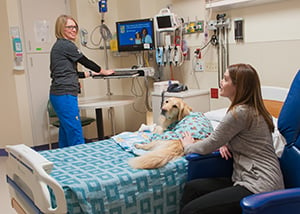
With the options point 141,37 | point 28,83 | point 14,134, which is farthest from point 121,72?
point 14,134

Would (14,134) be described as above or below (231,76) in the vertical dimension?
below

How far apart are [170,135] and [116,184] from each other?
0.62m

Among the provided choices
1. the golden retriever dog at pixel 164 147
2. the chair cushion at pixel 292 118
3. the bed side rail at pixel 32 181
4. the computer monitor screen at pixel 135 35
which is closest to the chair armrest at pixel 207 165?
the golden retriever dog at pixel 164 147

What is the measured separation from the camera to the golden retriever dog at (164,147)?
198 centimetres

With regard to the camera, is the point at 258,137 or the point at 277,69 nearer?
the point at 258,137

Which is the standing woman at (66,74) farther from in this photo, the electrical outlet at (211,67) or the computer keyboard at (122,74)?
the electrical outlet at (211,67)

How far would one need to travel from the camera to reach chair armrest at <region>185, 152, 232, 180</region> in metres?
2.00

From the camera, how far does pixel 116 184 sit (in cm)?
184

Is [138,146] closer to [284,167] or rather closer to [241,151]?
[241,151]

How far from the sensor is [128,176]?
1891mm

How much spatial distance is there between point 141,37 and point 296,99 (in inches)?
106

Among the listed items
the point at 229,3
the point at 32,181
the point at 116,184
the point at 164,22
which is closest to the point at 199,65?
the point at 164,22

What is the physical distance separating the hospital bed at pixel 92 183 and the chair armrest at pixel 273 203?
2.00ft

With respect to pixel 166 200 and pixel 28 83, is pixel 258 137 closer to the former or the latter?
pixel 166 200
